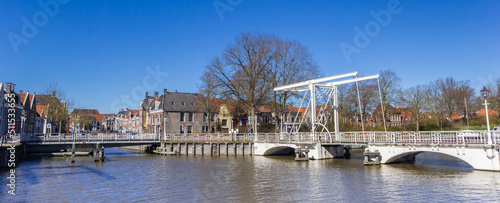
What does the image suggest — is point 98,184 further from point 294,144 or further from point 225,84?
point 225,84

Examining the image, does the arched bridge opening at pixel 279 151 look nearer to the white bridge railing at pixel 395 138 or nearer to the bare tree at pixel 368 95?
the white bridge railing at pixel 395 138

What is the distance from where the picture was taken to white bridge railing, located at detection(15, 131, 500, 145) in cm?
1920

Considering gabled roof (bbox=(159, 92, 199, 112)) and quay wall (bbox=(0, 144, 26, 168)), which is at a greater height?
gabled roof (bbox=(159, 92, 199, 112))

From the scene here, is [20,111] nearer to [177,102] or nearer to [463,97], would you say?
[177,102]

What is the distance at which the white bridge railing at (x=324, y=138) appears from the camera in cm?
1920

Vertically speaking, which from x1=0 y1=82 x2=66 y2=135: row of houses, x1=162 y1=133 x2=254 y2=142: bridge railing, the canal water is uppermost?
x1=0 y1=82 x2=66 y2=135: row of houses

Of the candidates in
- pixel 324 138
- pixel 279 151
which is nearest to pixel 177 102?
pixel 279 151

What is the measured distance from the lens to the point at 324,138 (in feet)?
89.5

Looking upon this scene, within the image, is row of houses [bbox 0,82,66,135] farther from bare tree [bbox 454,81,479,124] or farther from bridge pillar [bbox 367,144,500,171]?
bare tree [bbox 454,81,479,124]

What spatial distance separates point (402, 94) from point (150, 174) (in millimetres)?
37397

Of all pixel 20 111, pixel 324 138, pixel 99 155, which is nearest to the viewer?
pixel 324 138

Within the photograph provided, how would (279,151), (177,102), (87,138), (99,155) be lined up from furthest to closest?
(177,102)
(87,138)
(279,151)
(99,155)

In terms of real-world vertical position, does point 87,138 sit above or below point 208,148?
above

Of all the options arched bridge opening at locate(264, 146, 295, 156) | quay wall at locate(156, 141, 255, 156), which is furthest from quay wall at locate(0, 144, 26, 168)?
arched bridge opening at locate(264, 146, 295, 156)
